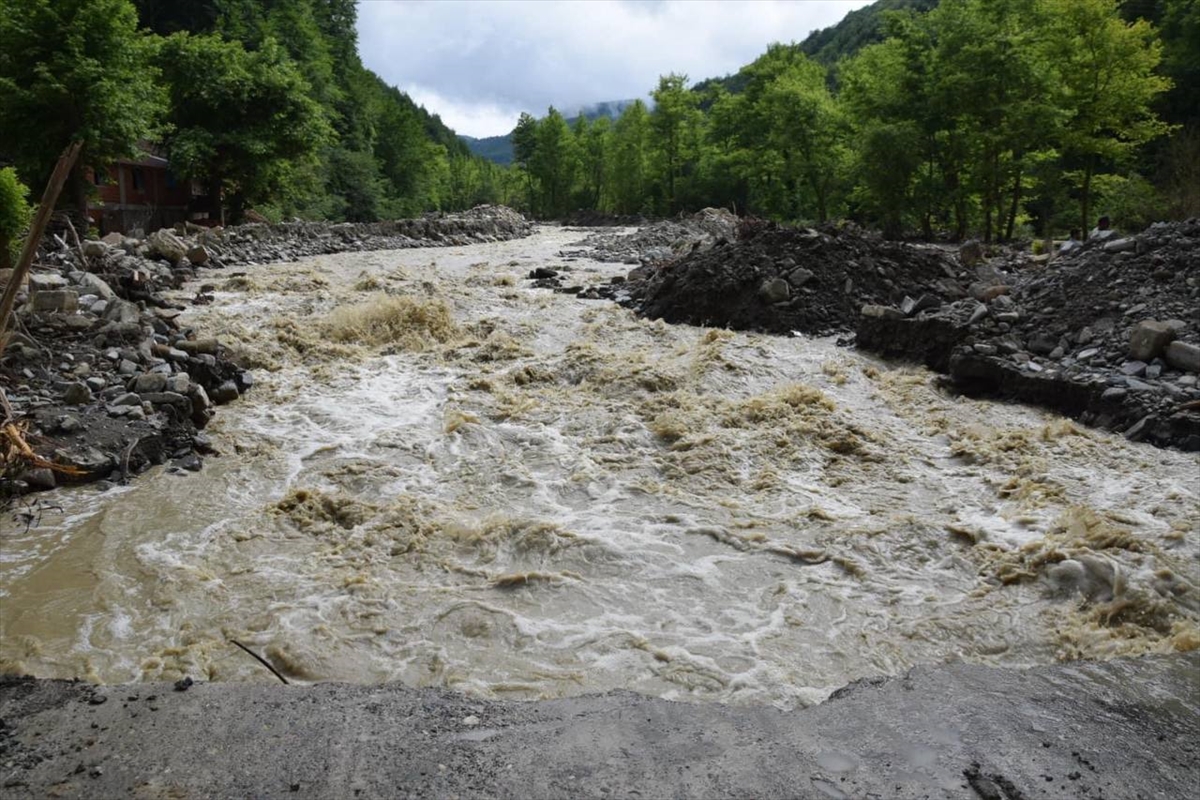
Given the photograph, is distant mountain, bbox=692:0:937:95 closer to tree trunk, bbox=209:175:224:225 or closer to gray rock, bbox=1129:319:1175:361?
tree trunk, bbox=209:175:224:225

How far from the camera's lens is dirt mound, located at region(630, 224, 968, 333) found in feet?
45.3

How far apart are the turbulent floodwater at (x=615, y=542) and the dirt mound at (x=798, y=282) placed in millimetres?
3157

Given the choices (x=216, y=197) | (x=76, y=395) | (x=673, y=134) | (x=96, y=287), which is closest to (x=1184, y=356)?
(x=76, y=395)

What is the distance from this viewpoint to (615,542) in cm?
623

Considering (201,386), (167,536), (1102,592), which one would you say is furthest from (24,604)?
(1102,592)

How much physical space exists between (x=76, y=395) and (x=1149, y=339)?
39.7 ft

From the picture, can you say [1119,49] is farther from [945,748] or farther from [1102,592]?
[945,748]

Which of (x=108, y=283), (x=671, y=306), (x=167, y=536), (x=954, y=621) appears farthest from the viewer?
(x=671, y=306)

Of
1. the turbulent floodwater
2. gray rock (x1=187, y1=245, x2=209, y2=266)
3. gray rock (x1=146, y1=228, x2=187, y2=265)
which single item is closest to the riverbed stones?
the turbulent floodwater

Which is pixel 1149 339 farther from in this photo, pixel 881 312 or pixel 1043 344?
pixel 881 312

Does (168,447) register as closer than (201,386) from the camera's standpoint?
Yes

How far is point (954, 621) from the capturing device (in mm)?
5039

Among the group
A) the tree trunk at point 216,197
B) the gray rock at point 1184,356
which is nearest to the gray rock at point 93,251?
the tree trunk at point 216,197

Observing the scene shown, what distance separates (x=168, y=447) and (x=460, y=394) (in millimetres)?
3586
